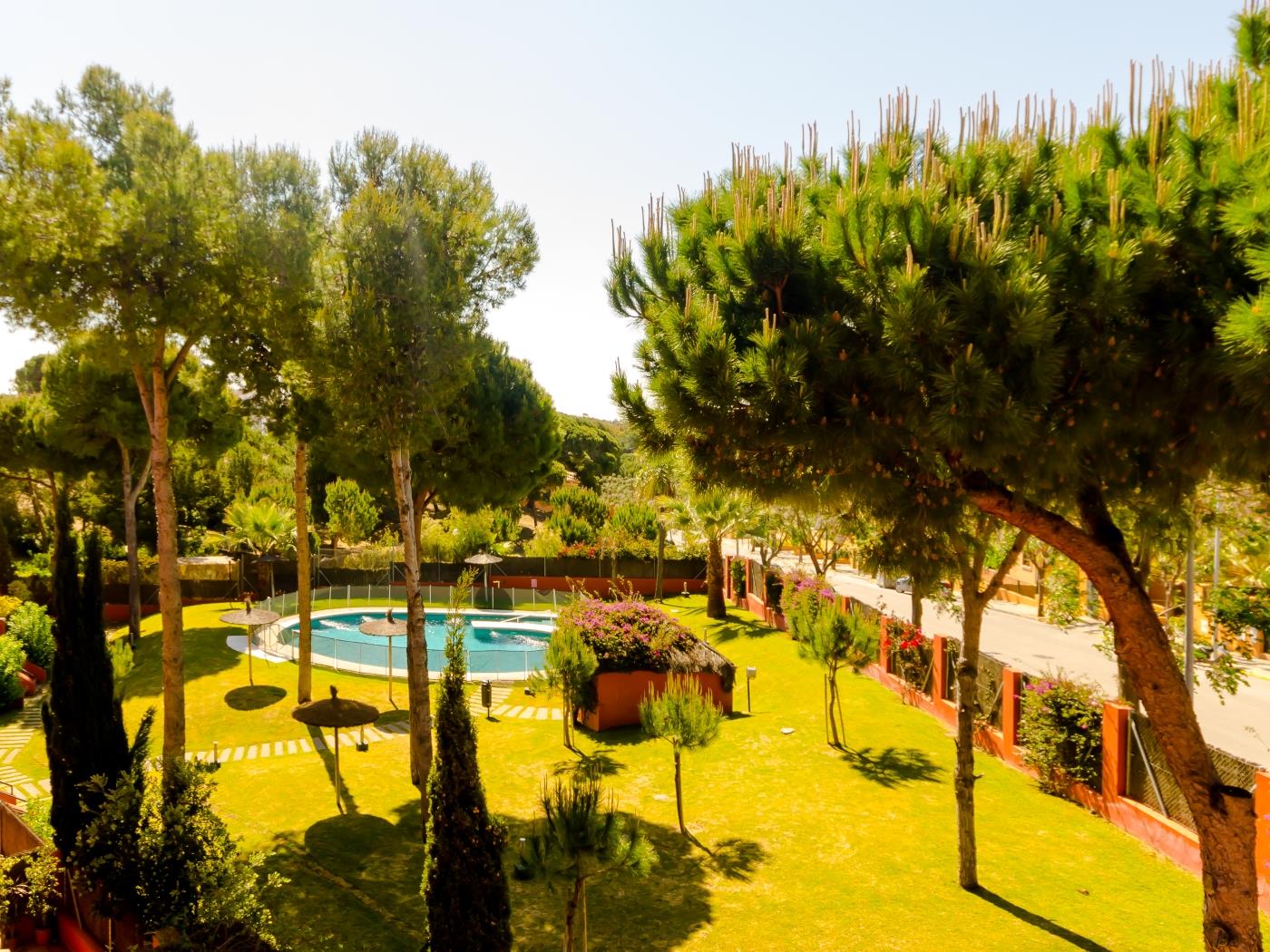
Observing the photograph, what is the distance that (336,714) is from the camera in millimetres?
12102

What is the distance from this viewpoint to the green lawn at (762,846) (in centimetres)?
917

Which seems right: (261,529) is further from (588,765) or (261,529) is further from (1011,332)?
(1011,332)

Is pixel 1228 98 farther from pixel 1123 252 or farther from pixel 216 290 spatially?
pixel 216 290

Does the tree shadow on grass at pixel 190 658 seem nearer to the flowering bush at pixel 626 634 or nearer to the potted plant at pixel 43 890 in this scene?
the flowering bush at pixel 626 634

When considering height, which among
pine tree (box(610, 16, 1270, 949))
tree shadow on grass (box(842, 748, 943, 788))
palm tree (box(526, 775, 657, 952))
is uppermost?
pine tree (box(610, 16, 1270, 949))

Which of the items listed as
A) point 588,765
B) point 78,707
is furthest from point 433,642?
point 78,707

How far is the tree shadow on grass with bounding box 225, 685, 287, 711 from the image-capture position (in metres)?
18.2

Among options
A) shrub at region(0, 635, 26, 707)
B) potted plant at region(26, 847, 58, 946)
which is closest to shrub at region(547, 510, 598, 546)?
shrub at region(0, 635, 26, 707)

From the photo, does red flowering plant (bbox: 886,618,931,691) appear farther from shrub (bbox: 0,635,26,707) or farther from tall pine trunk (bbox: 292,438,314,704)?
shrub (bbox: 0,635,26,707)

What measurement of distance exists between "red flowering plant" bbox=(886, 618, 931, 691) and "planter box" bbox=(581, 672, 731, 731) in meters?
4.71

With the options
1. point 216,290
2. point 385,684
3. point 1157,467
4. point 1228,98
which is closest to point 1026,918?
point 1157,467

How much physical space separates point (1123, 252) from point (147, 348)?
41.5ft

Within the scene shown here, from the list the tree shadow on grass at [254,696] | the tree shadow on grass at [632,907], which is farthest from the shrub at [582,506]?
the tree shadow on grass at [632,907]

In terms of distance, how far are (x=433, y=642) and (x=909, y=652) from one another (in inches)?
685
